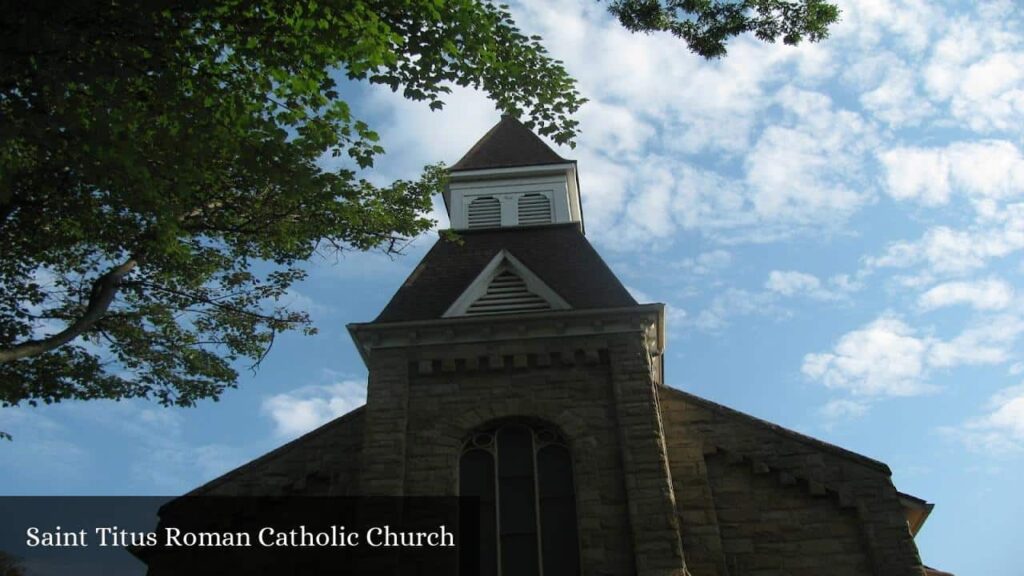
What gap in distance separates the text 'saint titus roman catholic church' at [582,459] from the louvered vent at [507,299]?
0.04 metres

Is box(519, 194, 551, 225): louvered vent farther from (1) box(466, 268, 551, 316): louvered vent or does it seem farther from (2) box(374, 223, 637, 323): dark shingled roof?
(1) box(466, 268, 551, 316): louvered vent

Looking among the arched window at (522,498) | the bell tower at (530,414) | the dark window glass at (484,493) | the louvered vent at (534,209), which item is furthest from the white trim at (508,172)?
the dark window glass at (484,493)

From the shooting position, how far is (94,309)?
10891 millimetres

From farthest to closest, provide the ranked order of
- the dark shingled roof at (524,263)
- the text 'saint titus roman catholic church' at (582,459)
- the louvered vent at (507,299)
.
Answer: the dark shingled roof at (524,263) < the louvered vent at (507,299) < the text 'saint titus roman catholic church' at (582,459)

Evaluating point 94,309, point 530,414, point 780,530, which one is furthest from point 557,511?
point 94,309

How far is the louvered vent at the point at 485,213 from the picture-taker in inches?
714

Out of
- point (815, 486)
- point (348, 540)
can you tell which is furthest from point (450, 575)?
point (815, 486)

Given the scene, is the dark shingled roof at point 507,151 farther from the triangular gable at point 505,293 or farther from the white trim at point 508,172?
the triangular gable at point 505,293

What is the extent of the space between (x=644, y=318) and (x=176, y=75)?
7945mm

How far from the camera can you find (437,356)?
523 inches

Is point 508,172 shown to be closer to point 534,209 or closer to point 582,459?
point 534,209

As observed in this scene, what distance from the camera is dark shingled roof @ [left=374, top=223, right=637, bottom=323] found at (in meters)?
14.7

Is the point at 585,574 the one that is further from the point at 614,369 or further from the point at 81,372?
the point at 81,372

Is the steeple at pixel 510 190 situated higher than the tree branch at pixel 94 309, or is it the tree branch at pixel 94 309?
the steeple at pixel 510 190
